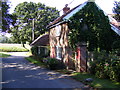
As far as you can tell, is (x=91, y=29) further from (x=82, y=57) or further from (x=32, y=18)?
(x=32, y=18)

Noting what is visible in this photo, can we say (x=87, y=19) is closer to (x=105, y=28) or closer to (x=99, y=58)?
(x=105, y=28)

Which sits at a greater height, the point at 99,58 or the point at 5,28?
the point at 5,28

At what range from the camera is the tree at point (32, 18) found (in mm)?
45438

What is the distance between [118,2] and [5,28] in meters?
18.1

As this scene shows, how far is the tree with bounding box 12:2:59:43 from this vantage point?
1789 inches

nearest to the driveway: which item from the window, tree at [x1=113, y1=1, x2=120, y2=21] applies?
the window

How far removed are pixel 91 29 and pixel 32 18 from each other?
37710 mm

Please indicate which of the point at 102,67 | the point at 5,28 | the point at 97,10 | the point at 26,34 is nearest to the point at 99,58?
the point at 102,67

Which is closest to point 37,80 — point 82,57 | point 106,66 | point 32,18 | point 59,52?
point 82,57

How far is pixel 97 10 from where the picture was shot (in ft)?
47.4

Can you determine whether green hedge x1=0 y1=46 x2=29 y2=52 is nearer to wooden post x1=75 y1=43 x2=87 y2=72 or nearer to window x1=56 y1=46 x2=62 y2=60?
window x1=56 y1=46 x2=62 y2=60

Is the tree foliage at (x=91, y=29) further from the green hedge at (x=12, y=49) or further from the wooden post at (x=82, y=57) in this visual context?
the green hedge at (x=12, y=49)

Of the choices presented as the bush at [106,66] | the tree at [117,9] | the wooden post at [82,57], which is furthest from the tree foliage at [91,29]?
the tree at [117,9]

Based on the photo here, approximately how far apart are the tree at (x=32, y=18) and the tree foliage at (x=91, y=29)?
104 ft
